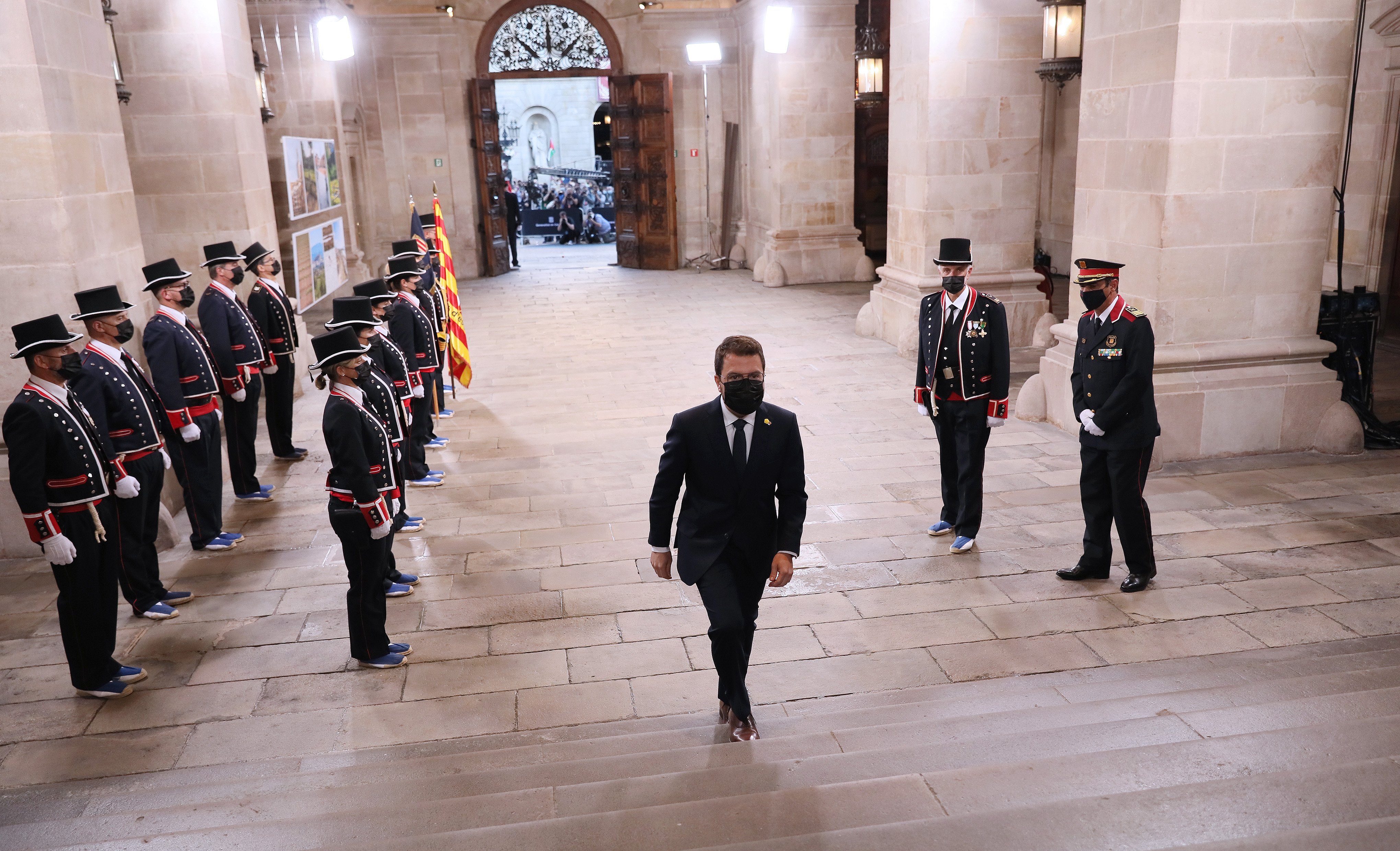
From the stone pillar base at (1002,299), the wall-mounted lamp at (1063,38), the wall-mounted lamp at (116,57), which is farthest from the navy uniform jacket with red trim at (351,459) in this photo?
the stone pillar base at (1002,299)

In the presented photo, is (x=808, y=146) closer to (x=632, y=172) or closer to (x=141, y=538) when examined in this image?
(x=632, y=172)

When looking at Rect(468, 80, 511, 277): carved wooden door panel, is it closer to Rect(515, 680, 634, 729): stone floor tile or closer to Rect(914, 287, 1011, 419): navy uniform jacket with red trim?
Rect(914, 287, 1011, 419): navy uniform jacket with red trim

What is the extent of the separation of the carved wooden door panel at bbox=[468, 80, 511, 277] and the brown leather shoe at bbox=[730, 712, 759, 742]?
15.9m

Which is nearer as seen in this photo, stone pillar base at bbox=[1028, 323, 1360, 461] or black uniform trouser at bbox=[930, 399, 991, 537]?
black uniform trouser at bbox=[930, 399, 991, 537]

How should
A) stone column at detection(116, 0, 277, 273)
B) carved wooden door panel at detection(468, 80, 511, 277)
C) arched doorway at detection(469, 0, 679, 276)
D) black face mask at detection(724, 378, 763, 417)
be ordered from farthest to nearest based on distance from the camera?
arched doorway at detection(469, 0, 679, 276)
carved wooden door panel at detection(468, 80, 511, 277)
stone column at detection(116, 0, 277, 273)
black face mask at detection(724, 378, 763, 417)

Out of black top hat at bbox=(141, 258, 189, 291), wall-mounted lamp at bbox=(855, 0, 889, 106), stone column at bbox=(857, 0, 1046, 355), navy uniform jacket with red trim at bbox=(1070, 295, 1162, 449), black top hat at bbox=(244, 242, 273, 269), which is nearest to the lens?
navy uniform jacket with red trim at bbox=(1070, 295, 1162, 449)

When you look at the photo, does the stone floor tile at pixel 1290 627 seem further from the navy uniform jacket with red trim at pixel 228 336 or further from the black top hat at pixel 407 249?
the black top hat at pixel 407 249

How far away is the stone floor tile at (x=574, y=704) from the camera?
428 cm

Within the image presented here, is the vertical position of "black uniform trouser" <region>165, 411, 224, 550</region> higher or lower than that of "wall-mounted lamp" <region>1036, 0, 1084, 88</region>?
lower

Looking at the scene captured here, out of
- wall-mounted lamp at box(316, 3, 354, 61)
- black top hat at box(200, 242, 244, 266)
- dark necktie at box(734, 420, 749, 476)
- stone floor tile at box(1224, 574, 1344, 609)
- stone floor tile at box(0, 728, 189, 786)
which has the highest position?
wall-mounted lamp at box(316, 3, 354, 61)

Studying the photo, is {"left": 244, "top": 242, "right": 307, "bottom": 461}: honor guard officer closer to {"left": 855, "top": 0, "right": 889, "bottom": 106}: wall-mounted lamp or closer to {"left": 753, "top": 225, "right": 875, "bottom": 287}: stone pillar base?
{"left": 855, "top": 0, "right": 889, "bottom": 106}: wall-mounted lamp

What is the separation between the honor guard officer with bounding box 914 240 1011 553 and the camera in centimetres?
580

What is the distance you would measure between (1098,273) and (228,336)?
560cm

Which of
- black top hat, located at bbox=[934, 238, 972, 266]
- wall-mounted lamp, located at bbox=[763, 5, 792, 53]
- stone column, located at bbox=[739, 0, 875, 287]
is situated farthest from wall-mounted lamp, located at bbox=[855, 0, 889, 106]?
black top hat, located at bbox=[934, 238, 972, 266]
